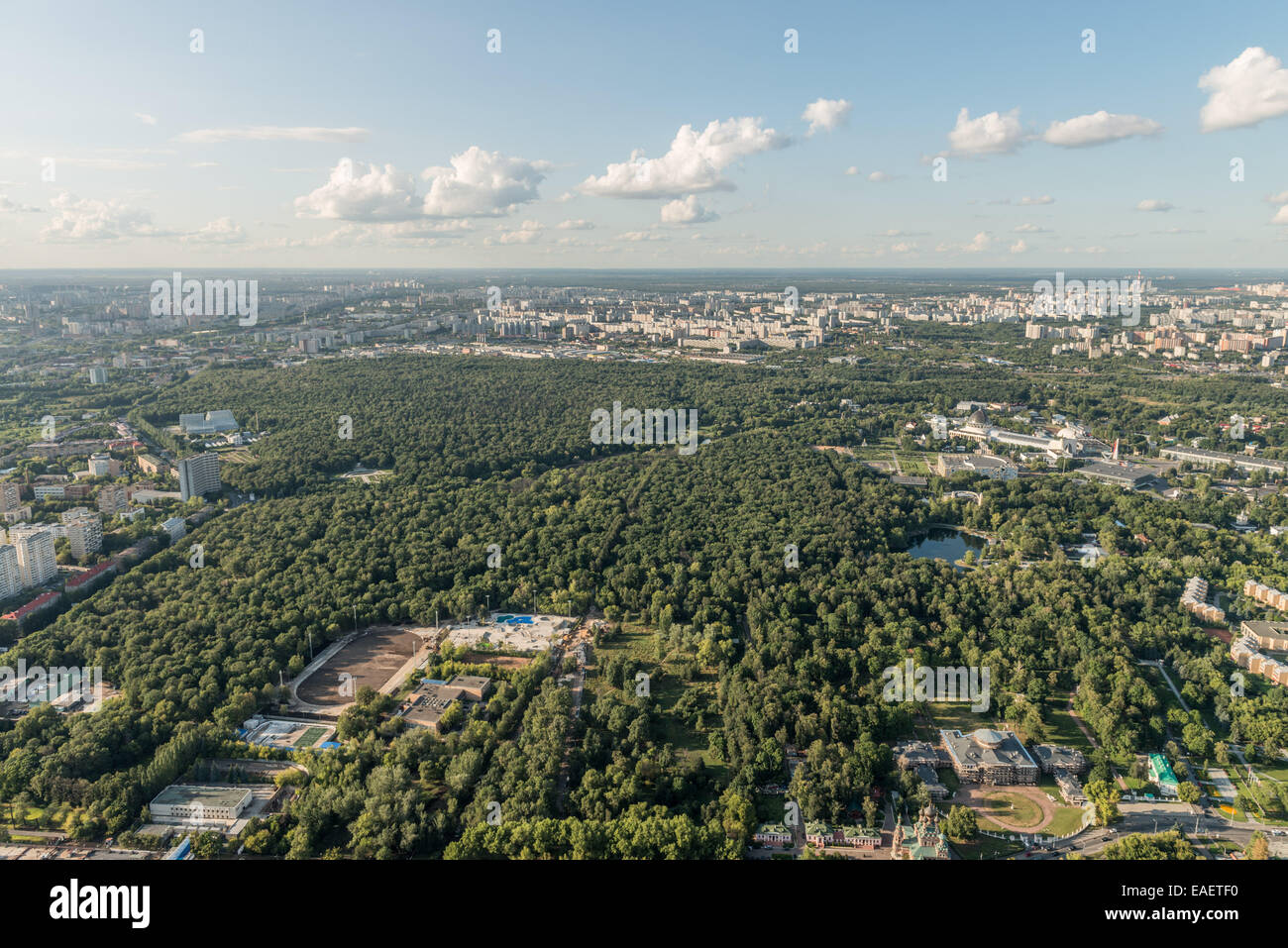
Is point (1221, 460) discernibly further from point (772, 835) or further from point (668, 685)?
point (772, 835)

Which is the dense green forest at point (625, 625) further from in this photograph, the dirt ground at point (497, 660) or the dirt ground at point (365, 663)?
the dirt ground at point (497, 660)

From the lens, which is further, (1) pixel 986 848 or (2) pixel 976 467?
(2) pixel 976 467

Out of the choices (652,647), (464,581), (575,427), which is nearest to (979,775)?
(652,647)

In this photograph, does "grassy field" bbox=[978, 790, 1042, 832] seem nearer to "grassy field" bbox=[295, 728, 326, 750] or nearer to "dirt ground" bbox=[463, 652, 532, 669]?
"dirt ground" bbox=[463, 652, 532, 669]

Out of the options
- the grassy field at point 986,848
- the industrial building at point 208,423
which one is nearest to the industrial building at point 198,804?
the grassy field at point 986,848

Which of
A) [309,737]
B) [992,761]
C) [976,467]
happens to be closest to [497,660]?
[309,737]

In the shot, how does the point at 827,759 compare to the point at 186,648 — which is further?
the point at 186,648

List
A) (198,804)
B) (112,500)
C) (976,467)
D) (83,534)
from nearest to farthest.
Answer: (198,804) → (83,534) → (112,500) → (976,467)

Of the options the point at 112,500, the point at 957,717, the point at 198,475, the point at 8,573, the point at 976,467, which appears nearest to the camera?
the point at 957,717

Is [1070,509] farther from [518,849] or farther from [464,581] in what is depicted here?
[518,849]
